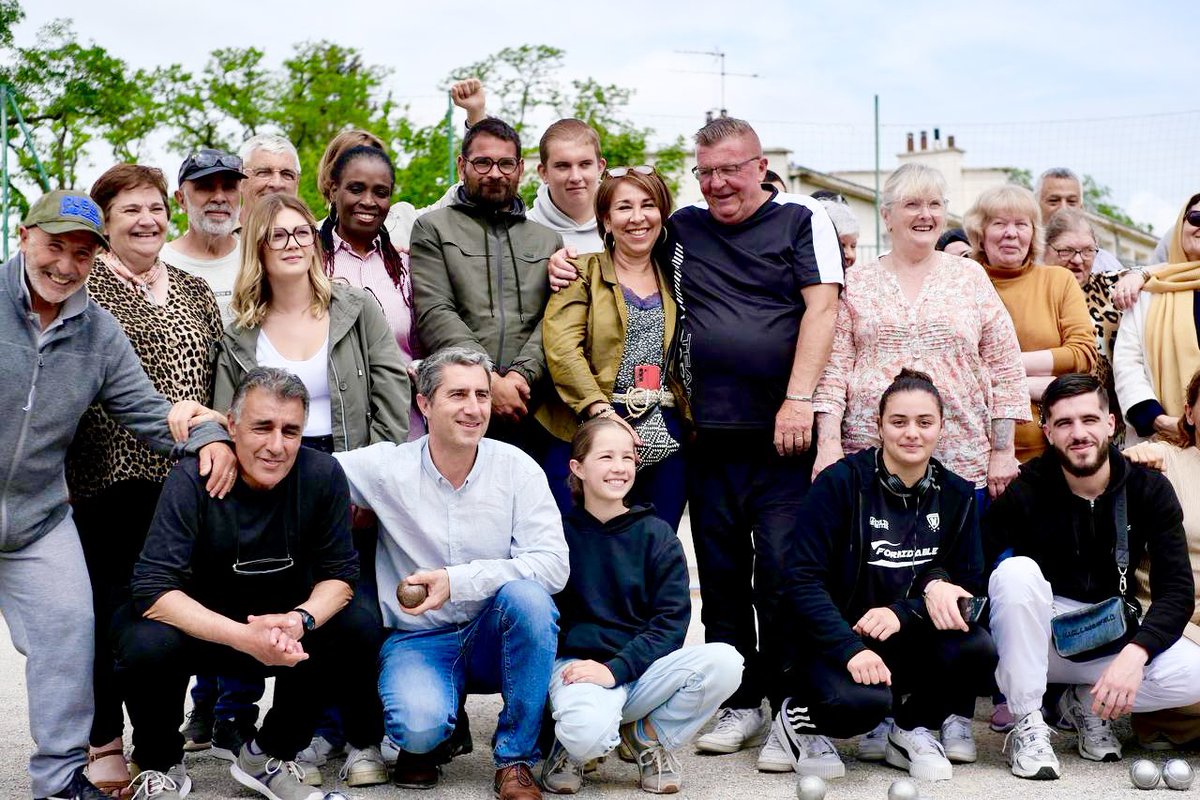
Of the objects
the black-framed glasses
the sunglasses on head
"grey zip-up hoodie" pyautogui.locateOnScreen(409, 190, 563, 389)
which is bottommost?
the black-framed glasses

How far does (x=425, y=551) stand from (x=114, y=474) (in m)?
1.16

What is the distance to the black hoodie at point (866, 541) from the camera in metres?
5.07

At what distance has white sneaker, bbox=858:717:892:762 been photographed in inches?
205

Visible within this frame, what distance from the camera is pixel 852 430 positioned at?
217 inches

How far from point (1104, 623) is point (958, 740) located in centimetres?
71

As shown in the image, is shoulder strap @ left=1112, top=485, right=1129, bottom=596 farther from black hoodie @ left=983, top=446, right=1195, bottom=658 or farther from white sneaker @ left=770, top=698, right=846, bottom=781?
white sneaker @ left=770, top=698, right=846, bottom=781

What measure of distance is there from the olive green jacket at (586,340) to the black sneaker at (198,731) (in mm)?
1867

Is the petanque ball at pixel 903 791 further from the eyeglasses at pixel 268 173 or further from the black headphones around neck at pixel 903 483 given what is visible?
the eyeglasses at pixel 268 173

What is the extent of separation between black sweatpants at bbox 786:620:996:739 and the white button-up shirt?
1.04 metres

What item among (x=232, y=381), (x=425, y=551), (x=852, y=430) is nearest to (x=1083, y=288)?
(x=852, y=430)

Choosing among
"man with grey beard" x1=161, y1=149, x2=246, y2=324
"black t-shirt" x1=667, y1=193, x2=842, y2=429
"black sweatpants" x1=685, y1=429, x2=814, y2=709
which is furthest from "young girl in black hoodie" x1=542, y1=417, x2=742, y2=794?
"man with grey beard" x1=161, y1=149, x2=246, y2=324

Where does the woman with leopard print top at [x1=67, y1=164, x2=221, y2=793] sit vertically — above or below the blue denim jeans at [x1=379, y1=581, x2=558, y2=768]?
above

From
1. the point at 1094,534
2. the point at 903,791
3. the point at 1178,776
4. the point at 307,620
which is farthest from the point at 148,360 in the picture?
the point at 1178,776

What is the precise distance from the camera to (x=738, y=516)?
5.54 m
